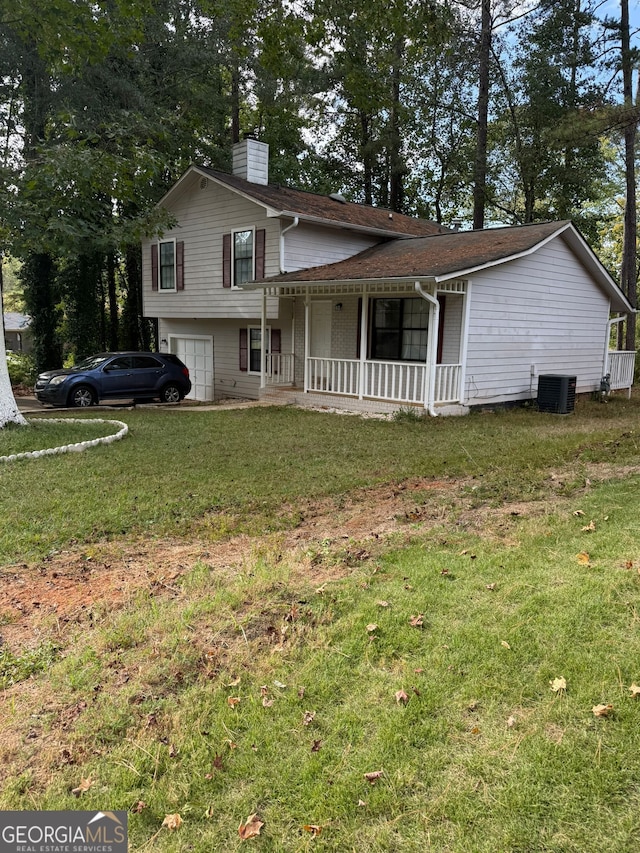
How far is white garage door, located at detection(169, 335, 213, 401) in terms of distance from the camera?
19.4m

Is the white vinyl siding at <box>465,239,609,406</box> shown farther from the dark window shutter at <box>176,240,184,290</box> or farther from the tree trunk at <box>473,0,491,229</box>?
the dark window shutter at <box>176,240,184,290</box>

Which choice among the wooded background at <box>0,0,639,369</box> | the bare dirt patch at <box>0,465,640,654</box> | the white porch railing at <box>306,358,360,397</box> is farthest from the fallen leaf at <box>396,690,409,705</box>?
the white porch railing at <box>306,358,360,397</box>

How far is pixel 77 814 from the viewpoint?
238 cm

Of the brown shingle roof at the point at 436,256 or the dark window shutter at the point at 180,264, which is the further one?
the dark window shutter at the point at 180,264

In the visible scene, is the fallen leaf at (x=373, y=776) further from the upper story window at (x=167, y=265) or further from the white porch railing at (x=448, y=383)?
the upper story window at (x=167, y=265)

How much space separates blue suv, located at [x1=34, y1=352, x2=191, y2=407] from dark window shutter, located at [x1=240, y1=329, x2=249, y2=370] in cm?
196

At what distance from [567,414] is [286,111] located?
A: 18.7 m

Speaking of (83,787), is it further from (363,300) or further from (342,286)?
(342,286)

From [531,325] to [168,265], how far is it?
37.3 feet

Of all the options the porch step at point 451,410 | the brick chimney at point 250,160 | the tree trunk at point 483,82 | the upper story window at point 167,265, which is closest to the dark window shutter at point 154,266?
the upper story window at point 167,265

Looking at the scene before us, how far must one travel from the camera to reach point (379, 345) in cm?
1551

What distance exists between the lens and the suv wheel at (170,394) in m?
16.4

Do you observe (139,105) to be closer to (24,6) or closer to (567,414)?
(24,6)

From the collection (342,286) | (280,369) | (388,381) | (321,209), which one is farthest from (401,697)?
(321,209)
